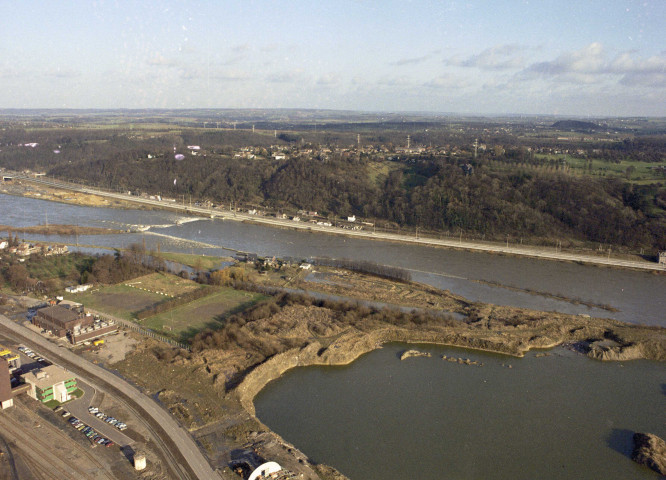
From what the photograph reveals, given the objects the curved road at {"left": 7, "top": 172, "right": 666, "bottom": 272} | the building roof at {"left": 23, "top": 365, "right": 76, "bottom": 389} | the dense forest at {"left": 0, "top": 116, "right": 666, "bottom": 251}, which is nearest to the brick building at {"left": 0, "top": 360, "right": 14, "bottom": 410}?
the building roof at {"left": 23, "top": 365, "right": 76, "bottom": 389}

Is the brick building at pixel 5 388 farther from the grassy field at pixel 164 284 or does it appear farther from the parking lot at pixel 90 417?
the grassy field at pixel 164 284

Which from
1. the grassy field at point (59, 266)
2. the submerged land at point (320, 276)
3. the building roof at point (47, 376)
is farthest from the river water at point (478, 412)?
the grassy field at point (59, 266)

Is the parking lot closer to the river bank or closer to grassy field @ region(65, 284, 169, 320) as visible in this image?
grassy field @ region(65, 284, 169, 320)

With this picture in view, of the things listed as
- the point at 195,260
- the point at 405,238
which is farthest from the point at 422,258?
the point at 195,260

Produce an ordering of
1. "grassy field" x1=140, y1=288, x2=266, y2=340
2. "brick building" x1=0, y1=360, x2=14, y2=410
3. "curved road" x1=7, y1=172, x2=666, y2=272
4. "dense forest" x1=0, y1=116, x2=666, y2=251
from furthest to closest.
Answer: "dense forest" x1=0, y1=116, x2=666, y2=251 < "curved road" x1=7, y1=172, x2=666, y2=272 < "grassy field" x1=140, y1=288, x2=266, y2=340 < "brick building" x1=0, y1=360, x2=14, y2=410

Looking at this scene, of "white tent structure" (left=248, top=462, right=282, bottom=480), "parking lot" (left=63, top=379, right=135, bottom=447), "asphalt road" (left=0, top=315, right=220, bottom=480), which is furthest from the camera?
"parking lot" (left=63, top=379, right=135, bottom=447)

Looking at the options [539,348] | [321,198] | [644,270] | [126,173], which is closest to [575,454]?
[539,348]

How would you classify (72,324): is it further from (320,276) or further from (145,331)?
(320,276)
